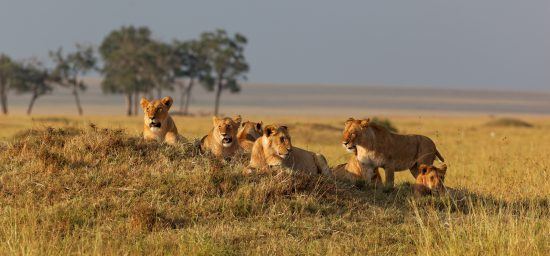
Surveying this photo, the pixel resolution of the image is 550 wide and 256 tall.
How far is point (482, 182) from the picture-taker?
552 inches

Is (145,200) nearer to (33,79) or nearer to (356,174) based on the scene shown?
(356,174)

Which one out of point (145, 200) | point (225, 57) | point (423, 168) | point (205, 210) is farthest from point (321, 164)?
point (225, 57)

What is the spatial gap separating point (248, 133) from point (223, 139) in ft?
4.29

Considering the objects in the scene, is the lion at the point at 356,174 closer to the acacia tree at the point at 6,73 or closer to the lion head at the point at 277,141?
the lion head at the point at 277,141

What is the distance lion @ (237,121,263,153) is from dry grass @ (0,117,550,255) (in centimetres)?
103

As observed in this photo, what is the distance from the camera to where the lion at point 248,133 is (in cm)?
1229

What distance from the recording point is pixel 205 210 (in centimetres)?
952

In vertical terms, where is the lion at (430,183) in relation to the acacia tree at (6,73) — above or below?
above

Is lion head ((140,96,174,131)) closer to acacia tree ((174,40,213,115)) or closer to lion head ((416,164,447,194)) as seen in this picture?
lion head ((416,164,447,194))

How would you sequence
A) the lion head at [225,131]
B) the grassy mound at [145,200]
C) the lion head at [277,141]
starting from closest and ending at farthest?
the grassy mound at [145,200] → the lion head at [277,141] → the lion head at [225,131]

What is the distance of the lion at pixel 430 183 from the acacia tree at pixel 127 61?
6995 cm

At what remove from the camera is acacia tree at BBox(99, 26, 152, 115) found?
8450 cm

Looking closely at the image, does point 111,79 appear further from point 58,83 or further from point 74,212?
point 74,212

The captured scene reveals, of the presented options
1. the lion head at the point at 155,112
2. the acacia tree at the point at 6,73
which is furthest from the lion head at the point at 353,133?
the acacia tree at the point at 6,73
